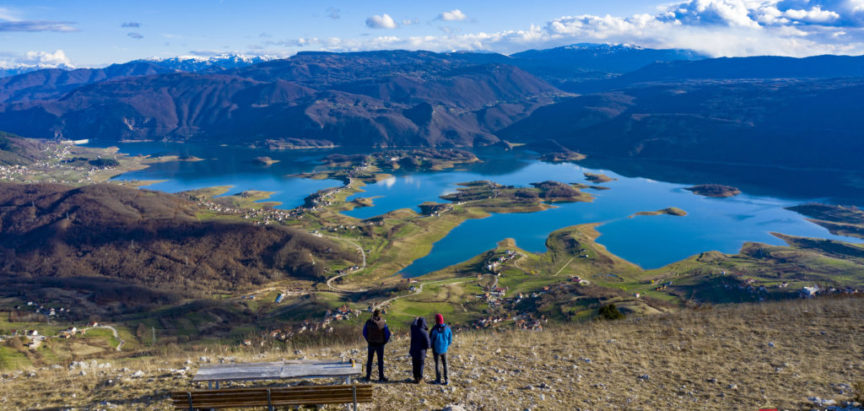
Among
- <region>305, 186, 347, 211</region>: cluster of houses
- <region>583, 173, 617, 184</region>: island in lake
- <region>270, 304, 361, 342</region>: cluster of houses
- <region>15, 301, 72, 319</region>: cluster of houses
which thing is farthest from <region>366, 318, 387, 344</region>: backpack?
<region>583, 173, 617, 184</region>: island in lake

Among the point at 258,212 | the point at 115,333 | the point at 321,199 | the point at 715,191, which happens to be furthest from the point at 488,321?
the point at 715,191

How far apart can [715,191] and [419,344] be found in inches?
6960

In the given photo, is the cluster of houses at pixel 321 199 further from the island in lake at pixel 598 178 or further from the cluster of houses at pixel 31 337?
the island in lake at pixel 598 178

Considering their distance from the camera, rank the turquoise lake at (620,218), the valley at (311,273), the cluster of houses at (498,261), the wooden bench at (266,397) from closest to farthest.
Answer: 1. the wooden bench at (266,397)
2. the valley at (311,273)
3. the cluster of houses at (498,261)
4. the turquoise lake at (620,218)

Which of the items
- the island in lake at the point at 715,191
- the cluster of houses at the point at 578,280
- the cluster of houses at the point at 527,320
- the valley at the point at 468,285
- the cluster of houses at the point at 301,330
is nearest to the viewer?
the valley at the point at 468,285

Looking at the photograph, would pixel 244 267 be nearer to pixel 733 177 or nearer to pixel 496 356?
pixel 496 356

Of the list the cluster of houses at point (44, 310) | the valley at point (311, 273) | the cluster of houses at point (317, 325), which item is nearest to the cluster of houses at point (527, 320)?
the valley at point (311, 273)

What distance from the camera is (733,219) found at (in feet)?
427

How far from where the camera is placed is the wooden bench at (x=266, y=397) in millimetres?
11859

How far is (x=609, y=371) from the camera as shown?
54.6ft

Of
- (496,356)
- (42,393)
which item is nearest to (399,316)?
(496,356)

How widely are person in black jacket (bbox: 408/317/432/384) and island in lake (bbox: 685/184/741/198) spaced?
17159 cm

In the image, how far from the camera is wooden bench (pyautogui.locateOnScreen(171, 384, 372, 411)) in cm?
1186

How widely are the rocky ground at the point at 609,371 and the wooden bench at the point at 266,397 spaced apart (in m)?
1.52
